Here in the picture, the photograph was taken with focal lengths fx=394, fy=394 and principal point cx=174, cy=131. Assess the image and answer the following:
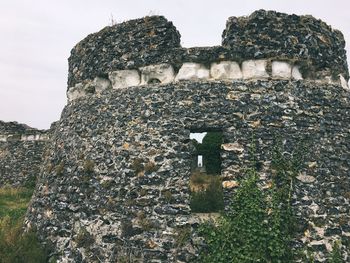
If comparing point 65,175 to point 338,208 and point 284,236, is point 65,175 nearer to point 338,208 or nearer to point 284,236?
point 284,236

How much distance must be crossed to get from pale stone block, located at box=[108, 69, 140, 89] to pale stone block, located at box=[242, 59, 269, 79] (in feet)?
6.35

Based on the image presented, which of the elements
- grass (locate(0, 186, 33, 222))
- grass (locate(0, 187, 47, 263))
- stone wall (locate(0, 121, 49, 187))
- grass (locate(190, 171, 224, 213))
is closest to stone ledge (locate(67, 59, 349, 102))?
grass (locate(190, 171, 224, 213))

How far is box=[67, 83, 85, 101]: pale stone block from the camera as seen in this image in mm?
7995

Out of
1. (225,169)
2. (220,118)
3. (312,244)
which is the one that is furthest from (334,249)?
(220,118)

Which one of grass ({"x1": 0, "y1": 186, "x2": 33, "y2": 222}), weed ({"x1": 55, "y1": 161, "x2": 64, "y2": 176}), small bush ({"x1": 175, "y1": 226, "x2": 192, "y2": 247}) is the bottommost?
grass ({"x1": 0, "y1": 186, "x2": 33, "y2": 222})

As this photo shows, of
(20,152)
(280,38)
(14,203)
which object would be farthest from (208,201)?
(20,152)

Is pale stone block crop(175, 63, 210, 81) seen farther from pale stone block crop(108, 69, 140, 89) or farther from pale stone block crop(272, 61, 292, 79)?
pale stone block crop(272, 61, 292, 79)

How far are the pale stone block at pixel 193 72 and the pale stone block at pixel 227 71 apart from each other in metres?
0.18

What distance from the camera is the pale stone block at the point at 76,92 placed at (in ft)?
26.2

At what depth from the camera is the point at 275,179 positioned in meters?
6.11

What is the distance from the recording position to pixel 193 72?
22.4 feet

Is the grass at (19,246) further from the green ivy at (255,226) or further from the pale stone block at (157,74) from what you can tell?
the pale stone block at (157,74)

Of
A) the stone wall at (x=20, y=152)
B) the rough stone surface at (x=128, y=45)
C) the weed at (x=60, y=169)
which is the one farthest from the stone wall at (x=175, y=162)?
the stone wall at (x=20, y=152)

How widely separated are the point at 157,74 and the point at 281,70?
215cm
